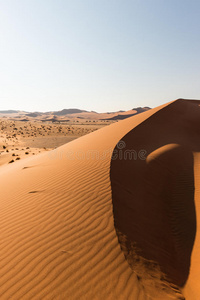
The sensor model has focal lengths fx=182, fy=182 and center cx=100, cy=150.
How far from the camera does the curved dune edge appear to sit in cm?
231

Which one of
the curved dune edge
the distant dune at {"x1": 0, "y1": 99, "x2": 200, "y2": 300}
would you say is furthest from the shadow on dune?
the curved dune edge

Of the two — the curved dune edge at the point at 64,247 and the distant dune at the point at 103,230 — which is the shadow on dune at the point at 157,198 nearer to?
the distant dune at the point at 103,230

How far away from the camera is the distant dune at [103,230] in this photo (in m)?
2.40

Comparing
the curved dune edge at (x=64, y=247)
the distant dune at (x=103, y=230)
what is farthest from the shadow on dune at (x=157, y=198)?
the curved dune edge at (x=64, y=247)

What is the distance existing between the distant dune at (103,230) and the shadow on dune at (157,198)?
0.9 inches

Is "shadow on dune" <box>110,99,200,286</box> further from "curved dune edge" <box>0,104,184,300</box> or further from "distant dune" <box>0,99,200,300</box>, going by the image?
"curved dune edge" <box>0,104,184,300</box>

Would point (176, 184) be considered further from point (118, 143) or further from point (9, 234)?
point (9, 234)

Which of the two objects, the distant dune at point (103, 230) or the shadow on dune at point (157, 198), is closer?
the distant dune at point (103, 230)

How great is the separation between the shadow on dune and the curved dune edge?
303 millimetres

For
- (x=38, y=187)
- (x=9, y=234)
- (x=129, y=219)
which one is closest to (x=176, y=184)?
(x=129, y=219)

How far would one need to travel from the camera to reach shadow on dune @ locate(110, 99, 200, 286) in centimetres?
311

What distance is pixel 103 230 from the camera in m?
3.21

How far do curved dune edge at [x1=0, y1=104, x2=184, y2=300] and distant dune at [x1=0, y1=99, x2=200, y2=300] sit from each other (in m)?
0.01

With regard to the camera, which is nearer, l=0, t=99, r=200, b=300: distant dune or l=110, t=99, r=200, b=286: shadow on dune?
l=0, t=99, r=200, b=300: distant dune
